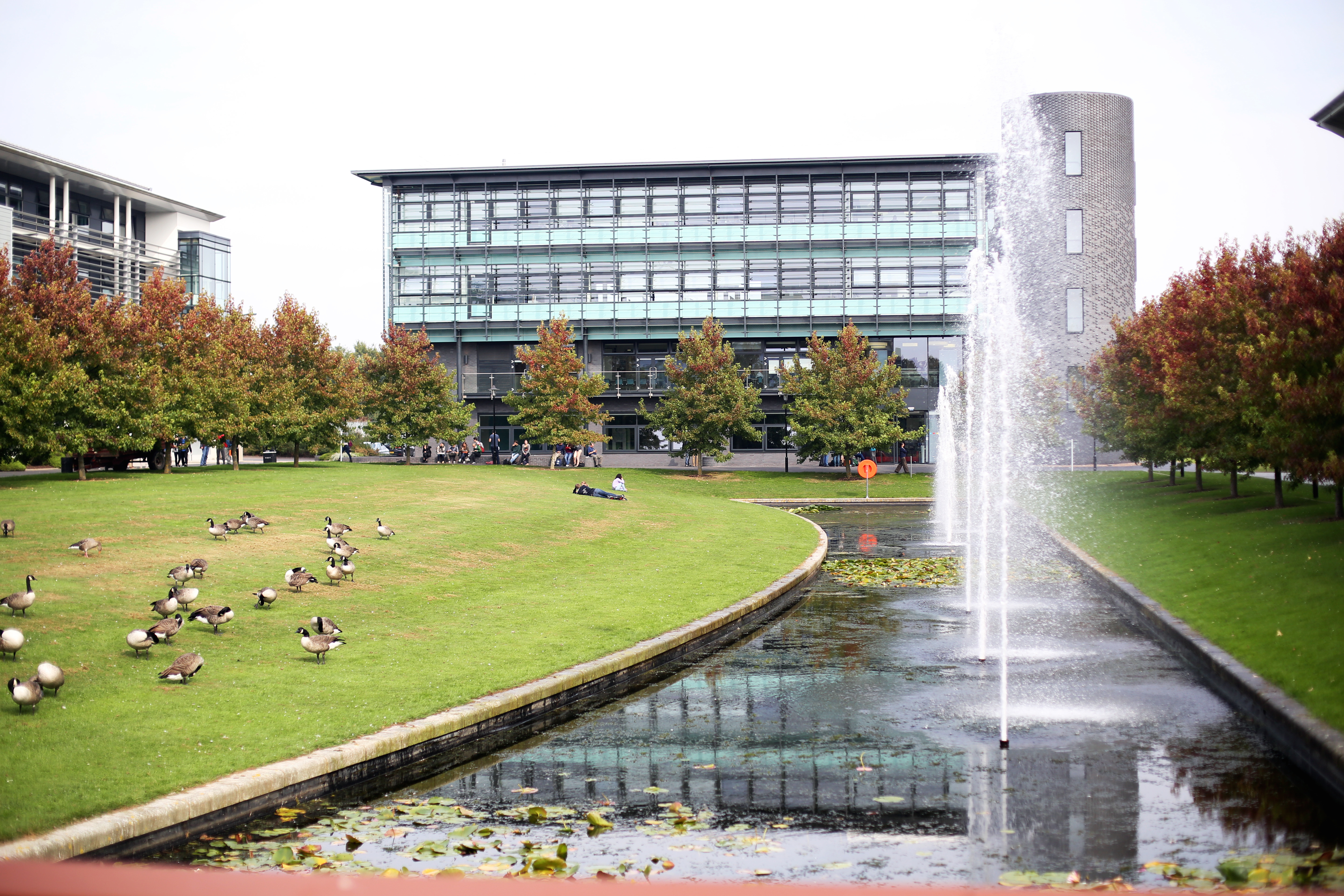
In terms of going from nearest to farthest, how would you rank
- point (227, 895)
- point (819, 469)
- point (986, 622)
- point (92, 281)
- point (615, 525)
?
1. point (227, 895)
2. point (986, 622)
3. point (615, 525)
4. point (92, 281)
5. point (819, 469)

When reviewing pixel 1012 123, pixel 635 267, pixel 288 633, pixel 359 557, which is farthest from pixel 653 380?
pixel 288 633

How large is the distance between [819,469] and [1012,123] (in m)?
31.3

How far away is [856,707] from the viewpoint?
1208 centimetres

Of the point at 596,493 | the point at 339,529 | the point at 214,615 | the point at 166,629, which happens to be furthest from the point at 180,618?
the point at 596,493

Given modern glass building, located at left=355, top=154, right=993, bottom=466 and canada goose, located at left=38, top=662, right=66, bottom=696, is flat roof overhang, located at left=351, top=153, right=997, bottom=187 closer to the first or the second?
modern glass building, located at left=355, top=154, right=993, bottom=466

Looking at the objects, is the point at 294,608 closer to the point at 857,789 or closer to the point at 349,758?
the point at 349,758

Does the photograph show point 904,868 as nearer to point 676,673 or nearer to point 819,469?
point 676,673

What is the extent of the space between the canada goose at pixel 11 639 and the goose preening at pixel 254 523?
33.8 ft

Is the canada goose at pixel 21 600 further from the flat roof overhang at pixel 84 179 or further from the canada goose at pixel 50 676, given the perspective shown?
the flat roof overhang at pixel 84 179

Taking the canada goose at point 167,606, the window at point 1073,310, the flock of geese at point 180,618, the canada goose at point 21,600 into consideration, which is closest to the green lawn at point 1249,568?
the flock of geese at point 180,618

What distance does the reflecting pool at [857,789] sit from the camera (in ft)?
24.7

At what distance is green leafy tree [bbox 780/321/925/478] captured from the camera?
59938mm

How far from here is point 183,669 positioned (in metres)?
11.5

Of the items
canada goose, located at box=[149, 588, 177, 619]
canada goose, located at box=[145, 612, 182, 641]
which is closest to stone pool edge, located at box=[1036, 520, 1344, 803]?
canada goose, located at box=[145, 612, 182, 641]
